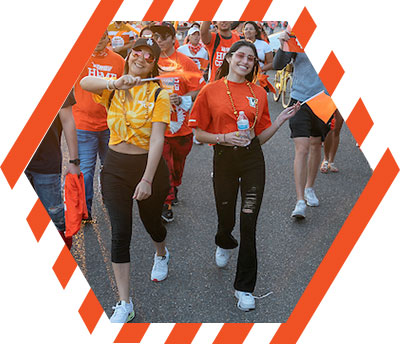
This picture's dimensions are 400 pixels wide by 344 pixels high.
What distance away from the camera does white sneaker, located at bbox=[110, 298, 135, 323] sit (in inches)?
114

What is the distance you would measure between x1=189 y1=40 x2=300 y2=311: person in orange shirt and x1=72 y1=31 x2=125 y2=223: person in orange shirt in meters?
1.33

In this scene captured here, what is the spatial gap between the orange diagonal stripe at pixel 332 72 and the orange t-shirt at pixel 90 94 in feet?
7.56

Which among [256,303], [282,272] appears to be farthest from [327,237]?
[256,303]

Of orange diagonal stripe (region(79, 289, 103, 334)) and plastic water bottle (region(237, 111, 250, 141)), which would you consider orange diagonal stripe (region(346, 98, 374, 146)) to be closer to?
plastic water bottle (region(237, 111, 250, 141))

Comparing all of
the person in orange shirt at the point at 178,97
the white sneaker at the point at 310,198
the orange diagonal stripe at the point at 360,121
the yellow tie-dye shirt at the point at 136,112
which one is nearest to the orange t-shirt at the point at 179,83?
the person in orange shirt at the point at 178,97

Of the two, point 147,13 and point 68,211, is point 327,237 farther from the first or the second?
point 147,13

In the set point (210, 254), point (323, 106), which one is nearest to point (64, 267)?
point (210, 254)

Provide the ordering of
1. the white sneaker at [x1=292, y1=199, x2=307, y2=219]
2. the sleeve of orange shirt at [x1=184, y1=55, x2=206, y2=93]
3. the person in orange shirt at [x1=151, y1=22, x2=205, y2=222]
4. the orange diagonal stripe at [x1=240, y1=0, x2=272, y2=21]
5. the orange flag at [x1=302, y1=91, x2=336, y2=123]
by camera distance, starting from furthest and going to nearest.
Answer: the white sneaker at [x1=292, y1=199, x2=307, y2=219] → the sleeve of orange shirt at [x1=184, y1=55, x2=206, y2=93] → the person in orange shirt at [x1=151, y1=22, x2=205, y2=222] → the orange flag at [x1=302, y1=91, x2=336, y2=123] → the orange diagonal stripe at [x1=240, y1=0, x2=272, y2=21]

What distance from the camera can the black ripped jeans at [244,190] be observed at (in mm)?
3090

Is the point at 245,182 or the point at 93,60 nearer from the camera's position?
the point at 245,182

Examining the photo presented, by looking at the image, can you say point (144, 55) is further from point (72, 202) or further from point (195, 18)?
point (72, 202)

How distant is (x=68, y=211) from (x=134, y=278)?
0.80m

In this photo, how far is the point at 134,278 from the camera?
3.52m

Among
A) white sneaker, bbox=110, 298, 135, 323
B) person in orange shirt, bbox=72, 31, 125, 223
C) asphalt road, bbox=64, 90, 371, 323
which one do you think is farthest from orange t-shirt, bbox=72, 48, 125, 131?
white sneaker, bbox=110, 298, 135, 323
